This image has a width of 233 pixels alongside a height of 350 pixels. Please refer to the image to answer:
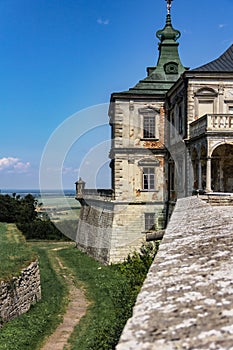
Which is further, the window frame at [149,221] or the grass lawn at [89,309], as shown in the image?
the window frame at [149,221]

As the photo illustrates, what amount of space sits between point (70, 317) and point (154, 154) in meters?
12.6

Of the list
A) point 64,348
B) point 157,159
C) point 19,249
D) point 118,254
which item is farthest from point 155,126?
point 64,348

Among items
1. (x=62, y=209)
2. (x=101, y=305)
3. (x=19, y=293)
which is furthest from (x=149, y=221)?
(x=62, y=209)

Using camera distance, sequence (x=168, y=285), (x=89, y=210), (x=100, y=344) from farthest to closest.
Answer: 1. (x=89, y=210)
2. (x=100, y=344)
3. (x=168, y=285)

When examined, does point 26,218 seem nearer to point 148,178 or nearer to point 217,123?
point 148,178

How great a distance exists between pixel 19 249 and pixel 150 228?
8375mm

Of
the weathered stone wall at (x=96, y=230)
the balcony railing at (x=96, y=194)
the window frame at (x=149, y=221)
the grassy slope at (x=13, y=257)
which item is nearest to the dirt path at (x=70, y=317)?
the grassy slope at (x=13, y=257)

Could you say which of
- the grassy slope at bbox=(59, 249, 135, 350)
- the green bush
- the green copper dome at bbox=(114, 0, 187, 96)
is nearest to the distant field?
the green bush

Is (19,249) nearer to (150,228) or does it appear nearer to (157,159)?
(150,228)

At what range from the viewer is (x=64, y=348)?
37.9 ft

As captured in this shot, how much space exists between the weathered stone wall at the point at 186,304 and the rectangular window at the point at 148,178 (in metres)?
21.1

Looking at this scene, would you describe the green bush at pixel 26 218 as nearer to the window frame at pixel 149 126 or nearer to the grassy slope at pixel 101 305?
the grassy slope at pixel 101 305

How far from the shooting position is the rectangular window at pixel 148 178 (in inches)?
981

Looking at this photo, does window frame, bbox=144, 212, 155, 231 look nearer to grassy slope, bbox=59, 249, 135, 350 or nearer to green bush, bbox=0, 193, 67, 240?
grassy slope, bbox=59, 249, 135, 350
